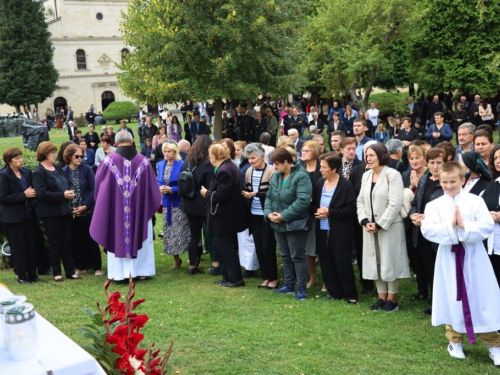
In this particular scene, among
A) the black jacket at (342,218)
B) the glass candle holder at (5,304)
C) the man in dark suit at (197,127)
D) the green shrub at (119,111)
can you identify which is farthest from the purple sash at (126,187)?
the green shrub at (119,111)

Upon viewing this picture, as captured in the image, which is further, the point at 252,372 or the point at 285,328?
the point at 285,328

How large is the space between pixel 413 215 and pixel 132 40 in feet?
63.1

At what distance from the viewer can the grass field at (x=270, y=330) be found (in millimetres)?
5918

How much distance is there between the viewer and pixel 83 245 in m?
9.98

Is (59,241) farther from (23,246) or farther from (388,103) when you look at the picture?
(388,103)

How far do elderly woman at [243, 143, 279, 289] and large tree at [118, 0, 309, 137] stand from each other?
12.9m

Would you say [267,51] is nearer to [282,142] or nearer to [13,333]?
[282,142]

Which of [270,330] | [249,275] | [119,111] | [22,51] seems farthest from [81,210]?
[22,51]

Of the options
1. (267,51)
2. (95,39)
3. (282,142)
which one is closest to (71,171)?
(282,142)

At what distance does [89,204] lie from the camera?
9609 millimetres

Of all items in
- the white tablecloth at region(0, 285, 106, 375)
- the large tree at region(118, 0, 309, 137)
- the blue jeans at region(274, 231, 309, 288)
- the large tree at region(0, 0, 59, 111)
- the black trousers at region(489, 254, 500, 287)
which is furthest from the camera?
the large tree at region(0, 0, 59, 111)

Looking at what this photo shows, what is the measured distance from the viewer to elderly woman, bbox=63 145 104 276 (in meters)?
9.54

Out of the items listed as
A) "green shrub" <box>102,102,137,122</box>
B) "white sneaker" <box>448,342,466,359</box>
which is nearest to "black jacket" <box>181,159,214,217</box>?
"white sneaker" <box>448,342,466,359</box>

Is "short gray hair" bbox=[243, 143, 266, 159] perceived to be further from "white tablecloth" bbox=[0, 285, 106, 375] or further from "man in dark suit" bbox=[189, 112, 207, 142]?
"man in dark suit" bbox=[189, 112, 207, 142]
